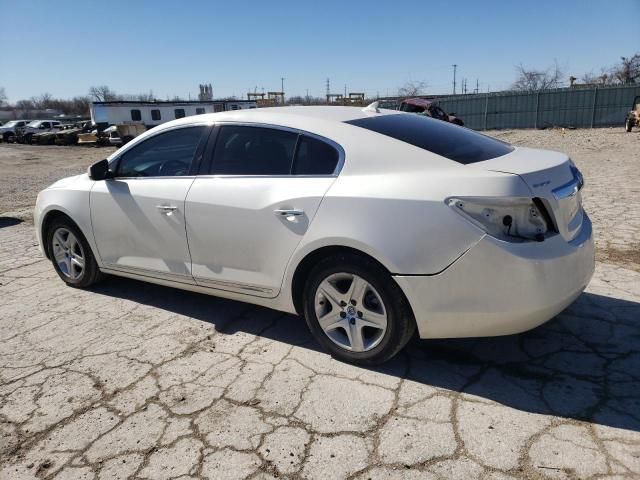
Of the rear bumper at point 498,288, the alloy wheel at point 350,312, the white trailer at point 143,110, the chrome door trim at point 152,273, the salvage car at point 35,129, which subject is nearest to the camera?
the rear bumper at point 498,288

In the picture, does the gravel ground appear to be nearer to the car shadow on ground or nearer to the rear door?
the rear door

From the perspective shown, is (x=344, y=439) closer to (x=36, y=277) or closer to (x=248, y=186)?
(x=248, y=186)

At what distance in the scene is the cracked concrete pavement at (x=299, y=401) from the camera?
2.30 meters

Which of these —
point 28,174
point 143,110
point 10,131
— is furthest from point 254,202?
point 10,131

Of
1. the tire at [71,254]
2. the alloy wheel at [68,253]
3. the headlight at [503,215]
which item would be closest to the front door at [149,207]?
the tire at [71,254]

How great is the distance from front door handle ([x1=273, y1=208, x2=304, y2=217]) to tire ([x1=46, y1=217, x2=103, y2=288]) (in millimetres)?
2225

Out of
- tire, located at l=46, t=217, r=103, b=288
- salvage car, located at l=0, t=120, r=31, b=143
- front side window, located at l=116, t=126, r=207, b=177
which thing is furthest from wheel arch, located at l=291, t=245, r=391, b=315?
salvage car, located at l=0, t=120, r=31, b=143

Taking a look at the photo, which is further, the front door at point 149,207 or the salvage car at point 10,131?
the salvage car at point 10,131

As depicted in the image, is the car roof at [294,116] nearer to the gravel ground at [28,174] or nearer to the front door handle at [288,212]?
the front door handle at [288,212]

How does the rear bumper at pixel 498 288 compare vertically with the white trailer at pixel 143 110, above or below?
below

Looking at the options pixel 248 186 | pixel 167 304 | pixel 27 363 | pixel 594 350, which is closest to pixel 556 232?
pixel 594 350

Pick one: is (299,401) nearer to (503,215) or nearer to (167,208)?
(503,215)

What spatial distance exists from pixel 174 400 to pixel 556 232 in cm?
232

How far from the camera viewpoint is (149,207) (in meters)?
3.76
